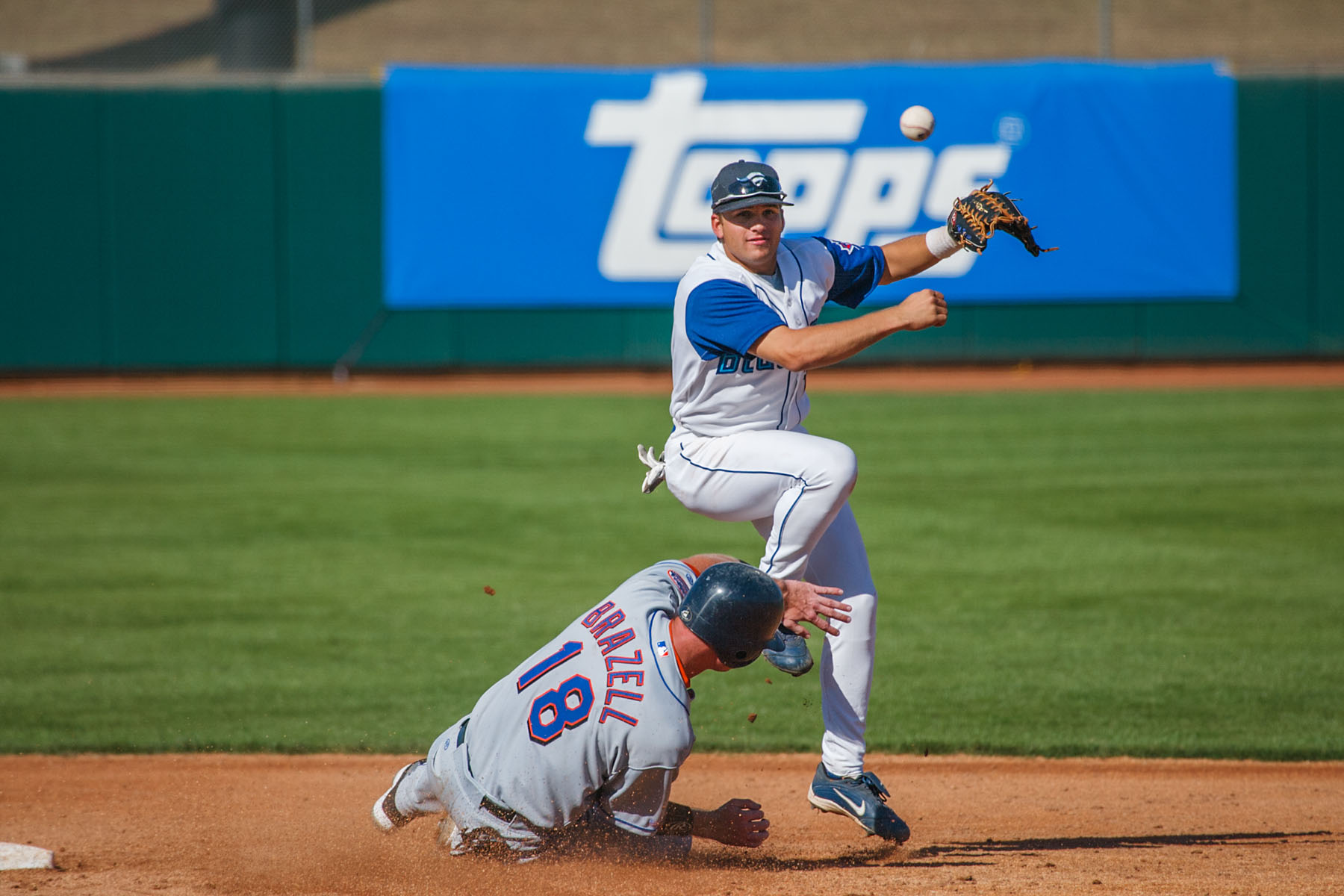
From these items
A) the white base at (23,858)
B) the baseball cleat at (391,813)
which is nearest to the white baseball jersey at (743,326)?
the baseball cleat at (391,813)

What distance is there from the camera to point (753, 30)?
23047mm

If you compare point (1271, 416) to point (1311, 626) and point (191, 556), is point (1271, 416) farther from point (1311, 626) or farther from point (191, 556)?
point (191, 556)

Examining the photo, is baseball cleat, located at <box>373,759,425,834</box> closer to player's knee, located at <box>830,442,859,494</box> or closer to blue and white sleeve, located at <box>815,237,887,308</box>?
player's knee, located at <box>830,442,859,494</box>

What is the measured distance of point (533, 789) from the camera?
135 inches

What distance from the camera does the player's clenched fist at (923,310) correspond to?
11.6 ft

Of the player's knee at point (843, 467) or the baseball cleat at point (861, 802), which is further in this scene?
the baseball cleat at point (861, 802)

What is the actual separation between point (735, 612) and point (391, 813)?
127cm

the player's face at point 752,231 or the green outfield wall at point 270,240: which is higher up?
the green outfield wall at point 270,240

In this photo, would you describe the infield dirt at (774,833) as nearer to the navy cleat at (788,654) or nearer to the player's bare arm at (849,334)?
the navy cleat at (788,654)

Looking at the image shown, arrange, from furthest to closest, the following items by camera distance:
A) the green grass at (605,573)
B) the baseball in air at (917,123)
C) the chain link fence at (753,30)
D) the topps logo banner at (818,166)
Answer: the chain link fence at (753,30) < the topps logo banner at (818,166) < the green grass at (605,573) < the baseball in air at (917,123)

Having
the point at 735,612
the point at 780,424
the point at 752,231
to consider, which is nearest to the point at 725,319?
the point at 752,231

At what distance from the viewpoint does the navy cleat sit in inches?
149

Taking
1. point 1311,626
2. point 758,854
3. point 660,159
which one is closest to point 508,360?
point 660,159

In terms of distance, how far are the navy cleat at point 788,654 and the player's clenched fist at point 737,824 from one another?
0.39 meters
